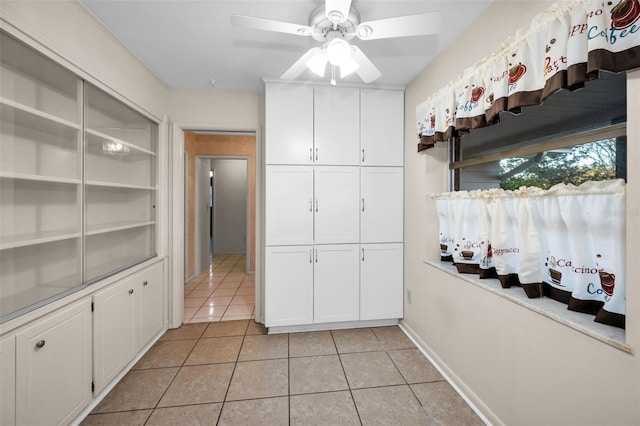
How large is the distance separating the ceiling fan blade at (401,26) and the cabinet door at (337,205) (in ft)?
4.26

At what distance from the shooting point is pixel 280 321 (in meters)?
2.55

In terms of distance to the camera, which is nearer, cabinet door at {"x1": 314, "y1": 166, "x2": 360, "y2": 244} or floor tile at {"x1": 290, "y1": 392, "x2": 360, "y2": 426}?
floor tile at {"x1": 290, "y1": 392, "x2": 360, "y2": 426}

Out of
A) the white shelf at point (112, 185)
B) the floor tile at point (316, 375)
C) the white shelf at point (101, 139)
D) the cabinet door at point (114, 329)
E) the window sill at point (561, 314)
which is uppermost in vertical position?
the white shelf at point (101, 139)

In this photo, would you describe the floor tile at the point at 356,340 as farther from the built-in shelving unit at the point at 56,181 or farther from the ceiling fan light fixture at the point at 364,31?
the ceiling fan light fixture at the point at 364,31

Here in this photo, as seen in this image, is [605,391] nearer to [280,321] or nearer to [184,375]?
[280,321]

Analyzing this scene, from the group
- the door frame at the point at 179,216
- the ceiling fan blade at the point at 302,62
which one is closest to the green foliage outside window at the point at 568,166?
the ceiling fan blade at the point at 302,62

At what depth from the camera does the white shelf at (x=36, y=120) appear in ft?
4.10

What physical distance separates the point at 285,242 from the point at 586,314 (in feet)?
6.87

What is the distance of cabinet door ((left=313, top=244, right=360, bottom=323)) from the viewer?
259 cm

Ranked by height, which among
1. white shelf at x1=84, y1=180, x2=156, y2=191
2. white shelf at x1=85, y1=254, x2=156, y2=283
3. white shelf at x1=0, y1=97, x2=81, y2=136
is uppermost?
white shelf at x1=0, y1=97, x2=81, y2=136

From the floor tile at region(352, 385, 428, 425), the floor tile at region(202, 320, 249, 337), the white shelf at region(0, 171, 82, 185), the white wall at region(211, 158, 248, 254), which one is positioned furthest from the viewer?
the white wall at region(211, 158, 248, 254)

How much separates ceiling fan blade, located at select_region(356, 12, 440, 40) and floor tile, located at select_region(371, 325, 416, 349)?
2449mm

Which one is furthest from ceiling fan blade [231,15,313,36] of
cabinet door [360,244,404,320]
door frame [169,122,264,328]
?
cabinet door [360,244,404,320]

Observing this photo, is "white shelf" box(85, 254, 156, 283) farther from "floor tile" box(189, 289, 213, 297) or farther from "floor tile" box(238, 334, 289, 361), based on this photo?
"floor tile" box(189, 289, 213, 297)
